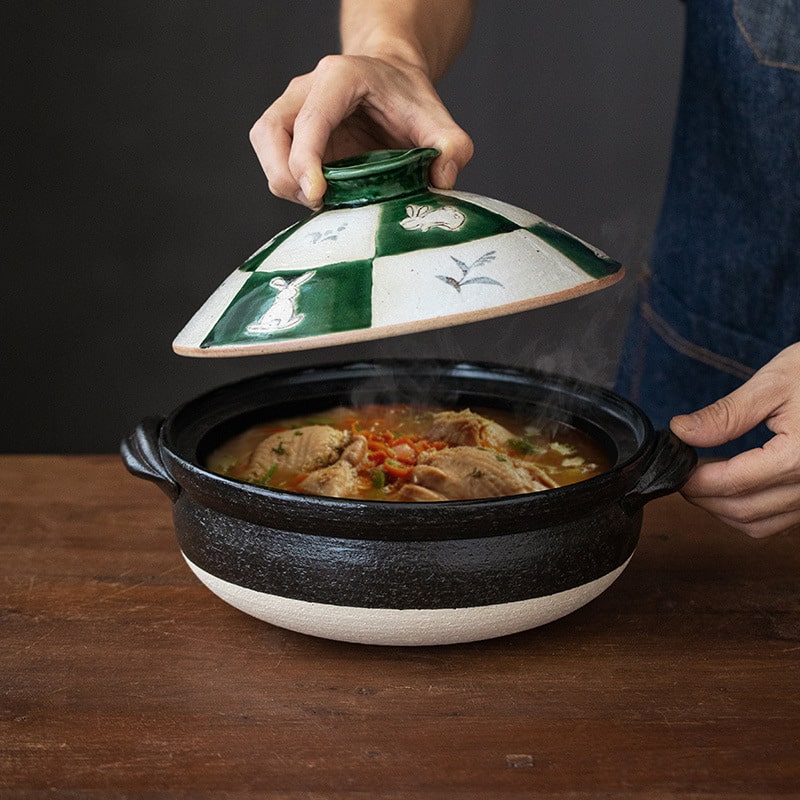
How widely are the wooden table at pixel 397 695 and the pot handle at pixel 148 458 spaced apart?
9.1 inches

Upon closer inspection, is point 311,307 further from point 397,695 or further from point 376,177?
point 397,695

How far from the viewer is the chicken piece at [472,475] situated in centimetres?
176

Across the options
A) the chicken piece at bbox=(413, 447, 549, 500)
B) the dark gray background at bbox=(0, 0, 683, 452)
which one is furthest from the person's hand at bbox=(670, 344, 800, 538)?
the dark gray background at bbox=(0, 0, 683, 452)

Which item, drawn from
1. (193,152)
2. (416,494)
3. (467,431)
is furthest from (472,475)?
(193,152)

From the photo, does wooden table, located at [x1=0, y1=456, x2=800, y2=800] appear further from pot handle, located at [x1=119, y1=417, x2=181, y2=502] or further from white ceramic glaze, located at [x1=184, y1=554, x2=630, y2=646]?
pot handle, located at [x1=119, y1=417, x2=181, y2=502]

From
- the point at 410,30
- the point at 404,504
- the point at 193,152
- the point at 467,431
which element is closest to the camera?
the point at 404,504

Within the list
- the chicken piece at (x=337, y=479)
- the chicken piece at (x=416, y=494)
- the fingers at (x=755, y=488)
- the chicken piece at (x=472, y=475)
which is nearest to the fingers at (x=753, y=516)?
the fingers at (x=755, y=488)

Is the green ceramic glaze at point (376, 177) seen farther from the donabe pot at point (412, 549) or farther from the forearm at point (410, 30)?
the forearm at point (410, 30)

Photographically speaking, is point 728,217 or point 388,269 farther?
point 728,217

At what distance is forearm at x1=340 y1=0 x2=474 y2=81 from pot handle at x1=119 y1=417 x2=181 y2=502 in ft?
2.90

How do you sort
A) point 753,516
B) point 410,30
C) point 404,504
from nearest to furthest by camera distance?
point 404,504 < point 753,516 < point 410,30

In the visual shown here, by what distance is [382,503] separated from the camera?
1446 millimetres

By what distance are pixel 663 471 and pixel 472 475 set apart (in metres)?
0.30

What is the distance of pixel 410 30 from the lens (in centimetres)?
231
